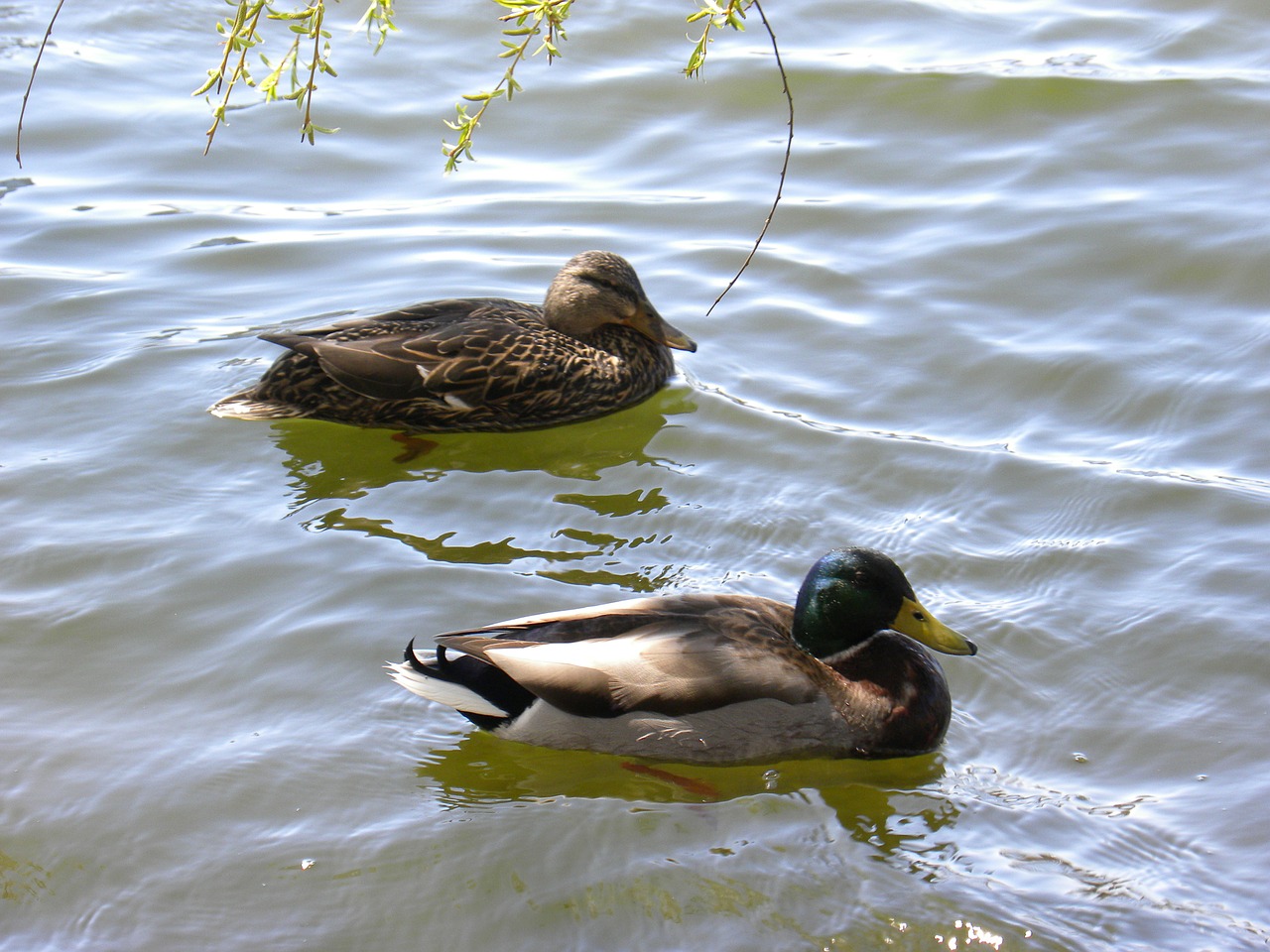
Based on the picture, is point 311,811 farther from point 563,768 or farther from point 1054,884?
point 1054,884

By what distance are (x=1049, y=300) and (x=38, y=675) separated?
5265 millimetres

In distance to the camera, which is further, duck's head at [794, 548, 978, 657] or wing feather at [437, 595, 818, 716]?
duck's head at [794, 548, 978, 657]

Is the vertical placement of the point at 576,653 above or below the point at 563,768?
above

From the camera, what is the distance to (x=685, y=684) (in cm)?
488

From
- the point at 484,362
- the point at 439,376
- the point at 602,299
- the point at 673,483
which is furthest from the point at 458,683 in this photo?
the point at 602,299

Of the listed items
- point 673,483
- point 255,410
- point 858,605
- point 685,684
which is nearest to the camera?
point 685,684

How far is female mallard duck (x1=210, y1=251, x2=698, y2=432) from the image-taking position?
7.19 metres

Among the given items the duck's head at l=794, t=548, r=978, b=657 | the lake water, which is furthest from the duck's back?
the duck's head at l=794, t=548, r=978, b=657

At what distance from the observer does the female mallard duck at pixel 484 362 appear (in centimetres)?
719

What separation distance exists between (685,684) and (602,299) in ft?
11.1

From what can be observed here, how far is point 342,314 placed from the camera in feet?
26.8

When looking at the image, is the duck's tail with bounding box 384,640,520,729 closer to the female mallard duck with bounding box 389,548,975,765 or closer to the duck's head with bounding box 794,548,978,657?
the female mallard duck with bounding box 389,548,975,765

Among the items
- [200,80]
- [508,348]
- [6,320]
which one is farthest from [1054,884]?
[200,80]

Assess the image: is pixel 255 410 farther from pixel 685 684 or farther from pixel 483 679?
pixel 685 684
